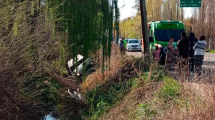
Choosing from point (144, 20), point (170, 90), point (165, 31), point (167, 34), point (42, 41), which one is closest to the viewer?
point (42, 41)

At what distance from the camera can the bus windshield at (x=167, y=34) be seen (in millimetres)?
16625

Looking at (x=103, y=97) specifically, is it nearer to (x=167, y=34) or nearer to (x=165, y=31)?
(x=167, y=34)

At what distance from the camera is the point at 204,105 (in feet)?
17.9

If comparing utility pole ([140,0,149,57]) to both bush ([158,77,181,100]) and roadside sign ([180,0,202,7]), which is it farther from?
roadside sign ([180,0,202,7])

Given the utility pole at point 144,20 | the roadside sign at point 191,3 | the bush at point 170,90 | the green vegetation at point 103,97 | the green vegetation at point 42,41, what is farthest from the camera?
the roadside sign at point 191,3

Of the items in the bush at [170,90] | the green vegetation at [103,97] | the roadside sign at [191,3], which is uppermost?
the roadside sign at [191,3]

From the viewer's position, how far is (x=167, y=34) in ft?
55.1

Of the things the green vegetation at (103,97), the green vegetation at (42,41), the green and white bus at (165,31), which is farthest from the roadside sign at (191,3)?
the green vegetation at (42,41)

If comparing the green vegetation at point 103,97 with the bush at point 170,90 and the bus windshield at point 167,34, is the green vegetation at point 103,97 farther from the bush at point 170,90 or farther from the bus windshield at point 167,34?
the bus windshield at point 167,34

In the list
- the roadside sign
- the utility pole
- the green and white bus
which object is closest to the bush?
the utility pole

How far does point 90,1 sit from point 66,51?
1622 millimetres

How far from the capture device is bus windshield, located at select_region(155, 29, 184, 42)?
1662cm

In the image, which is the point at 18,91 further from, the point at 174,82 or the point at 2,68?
the point at 174,82

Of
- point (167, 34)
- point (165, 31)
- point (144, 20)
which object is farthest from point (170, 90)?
point (165, 31)
